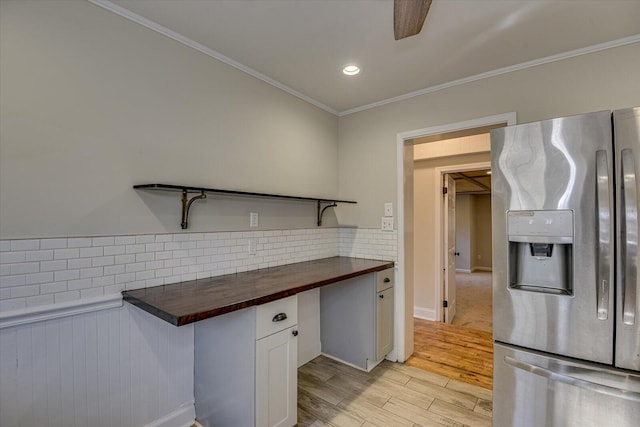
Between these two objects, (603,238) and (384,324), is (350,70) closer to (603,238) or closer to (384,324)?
(603,238)

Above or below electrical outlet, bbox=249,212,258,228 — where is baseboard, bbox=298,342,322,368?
below

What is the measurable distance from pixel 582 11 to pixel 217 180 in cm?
230

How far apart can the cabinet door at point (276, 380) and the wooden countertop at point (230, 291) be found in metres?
0.25

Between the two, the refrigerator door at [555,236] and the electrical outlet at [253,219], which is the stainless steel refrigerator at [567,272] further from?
the electrical outlet at [253,219]

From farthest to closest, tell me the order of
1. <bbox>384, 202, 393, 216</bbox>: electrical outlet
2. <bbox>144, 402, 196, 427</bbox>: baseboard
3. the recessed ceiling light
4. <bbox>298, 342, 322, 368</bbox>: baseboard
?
<bbox>384, 202, 393, 216</bbox>: electrical outlet < <bbox>298, 342, 322, 368</bbox>: baseboard < the recessed ceiling light < <bbox>144, 402, 196, 427</bbox>: baseboard

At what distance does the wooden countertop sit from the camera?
1.37 metres

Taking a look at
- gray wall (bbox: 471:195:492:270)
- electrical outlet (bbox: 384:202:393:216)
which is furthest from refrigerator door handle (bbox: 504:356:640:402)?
gray wall (bbox: 471:195:492:270)

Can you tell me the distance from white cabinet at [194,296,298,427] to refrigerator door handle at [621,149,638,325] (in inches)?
60.6

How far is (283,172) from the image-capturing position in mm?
2637

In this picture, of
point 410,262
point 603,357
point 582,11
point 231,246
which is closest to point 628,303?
point 603,357

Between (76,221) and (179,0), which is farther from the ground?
(179,0)

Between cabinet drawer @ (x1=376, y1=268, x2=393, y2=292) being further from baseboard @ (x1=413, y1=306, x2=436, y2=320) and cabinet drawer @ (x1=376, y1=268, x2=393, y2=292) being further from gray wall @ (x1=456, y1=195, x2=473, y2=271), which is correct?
gray wall @ (x1=456, y1=195, x2=473, y2=271)

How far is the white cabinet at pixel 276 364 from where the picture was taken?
163 centimetres

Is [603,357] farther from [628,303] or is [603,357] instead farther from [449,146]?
[449,146]
